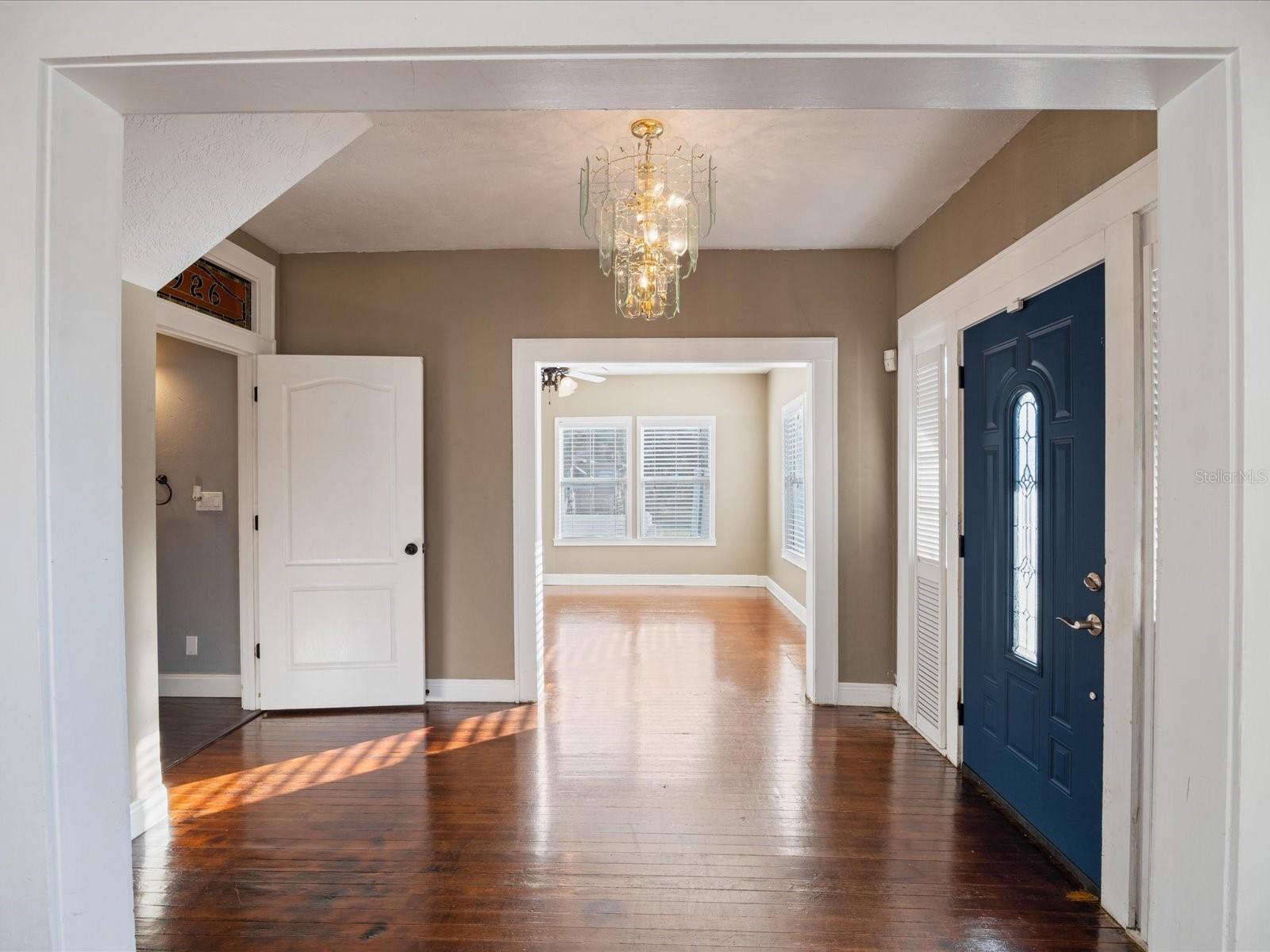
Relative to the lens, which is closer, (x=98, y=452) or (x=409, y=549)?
(x=98, y=452)

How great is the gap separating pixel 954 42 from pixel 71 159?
50.7 inches

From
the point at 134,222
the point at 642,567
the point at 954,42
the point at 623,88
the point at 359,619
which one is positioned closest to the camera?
the point at 954,42

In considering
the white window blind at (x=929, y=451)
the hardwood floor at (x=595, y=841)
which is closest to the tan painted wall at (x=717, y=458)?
the hardwood floor at (x=595, y=841)

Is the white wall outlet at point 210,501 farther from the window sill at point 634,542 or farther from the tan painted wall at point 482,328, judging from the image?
the window sill at point 634,542

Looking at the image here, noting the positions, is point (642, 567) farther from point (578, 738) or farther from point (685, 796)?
point (685, 796)

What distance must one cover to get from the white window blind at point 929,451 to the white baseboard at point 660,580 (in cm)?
512

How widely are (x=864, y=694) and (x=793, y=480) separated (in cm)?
367

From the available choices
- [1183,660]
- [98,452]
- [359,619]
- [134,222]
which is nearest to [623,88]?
[98,452]

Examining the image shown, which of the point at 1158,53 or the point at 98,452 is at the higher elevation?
the point at 1158,53

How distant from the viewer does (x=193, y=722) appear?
4.02m

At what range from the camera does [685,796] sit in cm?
305

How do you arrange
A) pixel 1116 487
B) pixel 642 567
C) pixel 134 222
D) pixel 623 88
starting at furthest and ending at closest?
pixel 642 567, pixel 134 222, pixel 1116 487, pixel 623 88

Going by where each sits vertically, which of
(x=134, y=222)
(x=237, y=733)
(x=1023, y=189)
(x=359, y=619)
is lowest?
(x=237, y=733)

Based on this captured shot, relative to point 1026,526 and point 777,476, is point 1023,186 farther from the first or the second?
point 777,476
